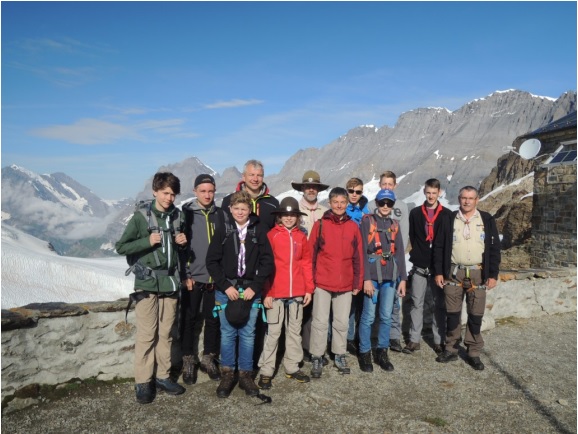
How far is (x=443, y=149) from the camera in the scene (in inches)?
6585

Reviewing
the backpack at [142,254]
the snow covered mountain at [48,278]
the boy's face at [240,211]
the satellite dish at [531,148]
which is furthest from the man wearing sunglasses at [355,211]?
the satellite dish at [531,148]

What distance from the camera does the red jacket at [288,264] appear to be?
460 centimetres

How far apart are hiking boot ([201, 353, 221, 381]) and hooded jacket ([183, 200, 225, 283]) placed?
3.07ft

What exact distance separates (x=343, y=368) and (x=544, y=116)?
17149 centimetres

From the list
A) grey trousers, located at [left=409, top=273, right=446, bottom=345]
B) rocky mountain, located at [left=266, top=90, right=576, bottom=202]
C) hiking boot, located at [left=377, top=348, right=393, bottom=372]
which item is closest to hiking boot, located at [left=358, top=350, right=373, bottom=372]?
hiking boot, located at [left=377, top=348, right=393, bottom=372]

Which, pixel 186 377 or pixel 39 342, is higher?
pixel 39 342

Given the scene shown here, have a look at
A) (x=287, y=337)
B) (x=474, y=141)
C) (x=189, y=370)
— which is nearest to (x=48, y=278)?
(x=189, y=370)

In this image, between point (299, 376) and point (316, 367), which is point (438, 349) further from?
point (299, 376)

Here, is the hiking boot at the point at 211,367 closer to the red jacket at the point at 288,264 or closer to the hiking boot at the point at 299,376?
the hiking boot at the point at 299,376

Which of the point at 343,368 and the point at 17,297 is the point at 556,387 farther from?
the point at 17,297

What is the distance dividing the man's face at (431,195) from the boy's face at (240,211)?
8.73 feet

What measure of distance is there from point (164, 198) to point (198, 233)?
0.66 meters

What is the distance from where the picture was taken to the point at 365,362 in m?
5.14

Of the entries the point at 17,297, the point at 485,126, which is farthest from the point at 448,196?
the point at 17,297
